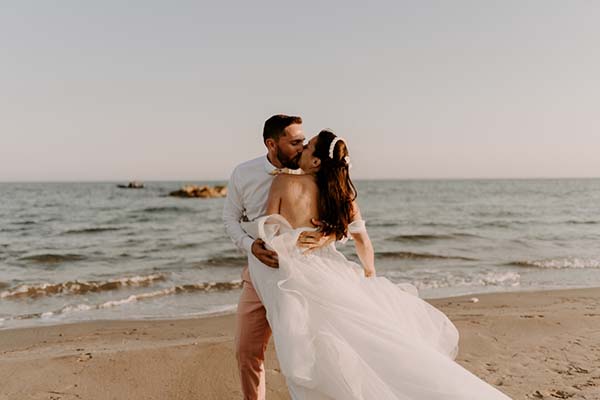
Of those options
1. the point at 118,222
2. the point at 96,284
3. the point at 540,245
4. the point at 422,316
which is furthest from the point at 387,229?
the point at 422,316

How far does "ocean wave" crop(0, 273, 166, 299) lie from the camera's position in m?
10.6

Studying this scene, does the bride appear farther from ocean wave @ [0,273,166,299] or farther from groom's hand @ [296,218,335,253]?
ocean wave @ [0,273,166,299]

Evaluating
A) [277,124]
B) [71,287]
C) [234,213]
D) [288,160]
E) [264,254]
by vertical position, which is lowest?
[71,287]

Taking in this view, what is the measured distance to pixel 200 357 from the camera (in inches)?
235

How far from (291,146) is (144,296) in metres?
7.49

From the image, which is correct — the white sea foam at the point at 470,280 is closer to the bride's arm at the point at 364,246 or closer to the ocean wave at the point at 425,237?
the bride's arm at the point at 364,246

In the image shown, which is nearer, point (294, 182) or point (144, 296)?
point (294, 182)

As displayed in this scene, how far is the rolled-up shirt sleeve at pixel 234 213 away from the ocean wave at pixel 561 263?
11.8 meters

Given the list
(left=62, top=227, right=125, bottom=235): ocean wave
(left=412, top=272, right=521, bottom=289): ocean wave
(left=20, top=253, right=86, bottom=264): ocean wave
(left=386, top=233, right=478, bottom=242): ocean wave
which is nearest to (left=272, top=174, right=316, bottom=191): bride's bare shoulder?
(left=412, top=272, right=521, bottom=289): ocean wave

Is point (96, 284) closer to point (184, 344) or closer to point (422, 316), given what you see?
point (184, 344)

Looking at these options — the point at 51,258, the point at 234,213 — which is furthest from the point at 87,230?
the point at 234,213

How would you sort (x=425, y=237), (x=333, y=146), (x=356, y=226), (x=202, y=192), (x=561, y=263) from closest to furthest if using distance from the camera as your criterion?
(x=333, y=146)
(x=356, y=226)
(x=561, y=263)
(x=425, y=237)
(x=202, y=192)

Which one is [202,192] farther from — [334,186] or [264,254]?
[334,186]

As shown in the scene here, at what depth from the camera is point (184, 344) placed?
649 cm
